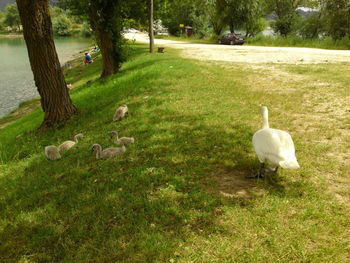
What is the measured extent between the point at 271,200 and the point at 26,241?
4.46m

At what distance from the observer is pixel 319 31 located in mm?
53125

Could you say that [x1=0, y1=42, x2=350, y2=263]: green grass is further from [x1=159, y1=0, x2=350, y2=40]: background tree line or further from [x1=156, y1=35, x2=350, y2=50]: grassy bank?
[x1=156, y1=35, x2=350, y2=50]: grassy bank

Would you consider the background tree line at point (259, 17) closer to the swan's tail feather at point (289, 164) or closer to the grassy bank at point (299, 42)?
the grassy bank at point (299, 42)

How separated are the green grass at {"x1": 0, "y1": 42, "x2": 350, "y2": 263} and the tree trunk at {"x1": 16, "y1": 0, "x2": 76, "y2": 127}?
2.83 feet

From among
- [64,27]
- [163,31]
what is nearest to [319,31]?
[163,31]

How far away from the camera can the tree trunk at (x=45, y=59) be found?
30.7 feet

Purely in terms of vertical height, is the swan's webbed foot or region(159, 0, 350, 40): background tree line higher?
region(159, 0, 350, 40): background tree line

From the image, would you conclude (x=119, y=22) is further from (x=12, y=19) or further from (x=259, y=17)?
(x=12, y=19)

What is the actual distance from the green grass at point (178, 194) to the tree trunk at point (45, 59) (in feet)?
2.83

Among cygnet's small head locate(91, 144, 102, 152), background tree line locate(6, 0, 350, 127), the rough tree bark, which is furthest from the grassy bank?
cygnet's small head locate(91, 144, 102, 152)

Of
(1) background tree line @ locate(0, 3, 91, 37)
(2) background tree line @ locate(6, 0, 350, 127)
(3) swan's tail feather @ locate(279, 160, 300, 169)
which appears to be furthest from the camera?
(1) background tree line @ locate(0, 3, 91, 37)

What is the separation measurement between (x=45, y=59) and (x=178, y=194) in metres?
7.64

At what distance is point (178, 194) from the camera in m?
5.43

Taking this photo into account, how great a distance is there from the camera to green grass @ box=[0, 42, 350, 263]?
424 cm
